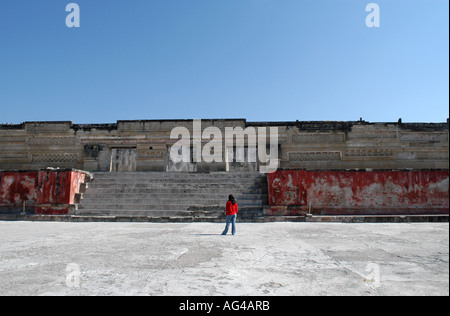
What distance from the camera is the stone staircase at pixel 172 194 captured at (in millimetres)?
9641

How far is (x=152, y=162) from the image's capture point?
15984mm

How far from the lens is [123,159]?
54.7 feet

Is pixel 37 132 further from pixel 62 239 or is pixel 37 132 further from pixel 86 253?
pixel 86 253

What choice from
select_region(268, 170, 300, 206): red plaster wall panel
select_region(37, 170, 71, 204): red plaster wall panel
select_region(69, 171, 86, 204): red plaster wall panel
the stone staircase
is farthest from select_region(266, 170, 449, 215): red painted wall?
select_region(37, 170, 71, 204): red plaster wall panel

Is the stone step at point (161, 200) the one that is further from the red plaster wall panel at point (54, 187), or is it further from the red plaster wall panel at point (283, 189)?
the red plaster wall panel at point (283, 189)

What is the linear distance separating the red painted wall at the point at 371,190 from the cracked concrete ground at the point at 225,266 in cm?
468

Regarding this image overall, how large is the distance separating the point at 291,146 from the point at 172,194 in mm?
7566

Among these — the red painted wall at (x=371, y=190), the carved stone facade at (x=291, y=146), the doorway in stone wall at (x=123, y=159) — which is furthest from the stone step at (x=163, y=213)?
the doorway in stone wall at (x=123, y=159)

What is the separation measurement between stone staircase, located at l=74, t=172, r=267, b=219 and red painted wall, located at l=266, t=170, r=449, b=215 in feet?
5.10

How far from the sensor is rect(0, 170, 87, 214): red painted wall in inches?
390

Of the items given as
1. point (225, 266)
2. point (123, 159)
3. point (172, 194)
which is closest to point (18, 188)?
point (172, 194)

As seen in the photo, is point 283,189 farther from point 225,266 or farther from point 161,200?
point 225,266

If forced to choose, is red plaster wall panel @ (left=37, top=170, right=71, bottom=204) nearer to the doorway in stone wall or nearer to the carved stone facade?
the carved stone facade
